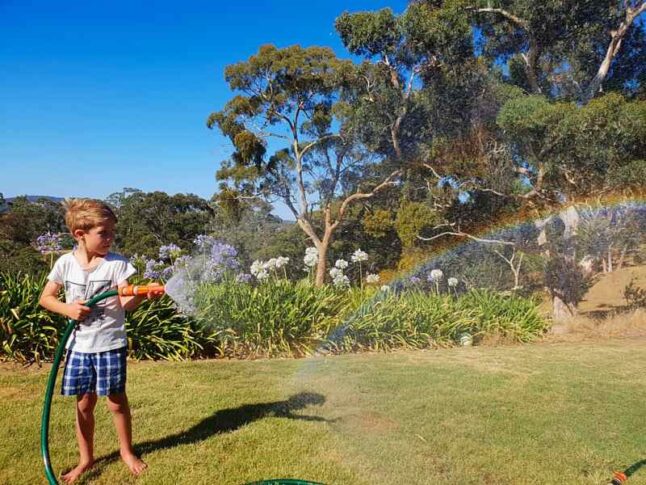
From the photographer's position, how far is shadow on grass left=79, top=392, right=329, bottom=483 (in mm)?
3396

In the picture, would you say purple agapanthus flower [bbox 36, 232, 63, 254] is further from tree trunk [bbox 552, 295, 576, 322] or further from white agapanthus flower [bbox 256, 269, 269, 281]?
tree trunk [bbox 552, 295, 576, 322]

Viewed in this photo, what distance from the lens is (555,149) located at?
6297 mm

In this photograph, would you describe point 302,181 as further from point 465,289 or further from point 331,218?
point 465,289

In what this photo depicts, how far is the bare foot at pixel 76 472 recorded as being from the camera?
2996 millimetres

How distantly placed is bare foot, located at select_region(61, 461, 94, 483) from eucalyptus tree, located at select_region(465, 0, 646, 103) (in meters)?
6.89

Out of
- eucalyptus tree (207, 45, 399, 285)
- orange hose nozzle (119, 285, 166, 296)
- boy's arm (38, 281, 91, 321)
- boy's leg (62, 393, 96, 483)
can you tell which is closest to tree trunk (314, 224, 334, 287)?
eucalyptus tree (207, 45, 399, 285)

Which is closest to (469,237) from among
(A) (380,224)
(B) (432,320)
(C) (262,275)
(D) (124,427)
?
(B) (432,320)

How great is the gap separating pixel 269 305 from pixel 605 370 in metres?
4.52

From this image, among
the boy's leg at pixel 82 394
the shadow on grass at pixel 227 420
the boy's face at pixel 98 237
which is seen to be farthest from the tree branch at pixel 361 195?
A: the boy's leg at pixel 82 394

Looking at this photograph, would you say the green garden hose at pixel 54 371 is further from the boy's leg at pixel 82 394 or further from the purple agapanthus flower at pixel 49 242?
the purple agapanthus flower at pixel 49 242

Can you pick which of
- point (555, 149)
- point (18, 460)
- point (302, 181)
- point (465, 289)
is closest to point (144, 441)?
point (18, 460)

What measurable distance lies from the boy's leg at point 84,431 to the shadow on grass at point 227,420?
0.22ft

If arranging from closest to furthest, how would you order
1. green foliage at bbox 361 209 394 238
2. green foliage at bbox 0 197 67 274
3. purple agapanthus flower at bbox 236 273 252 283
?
purple agapanthus flower at bbox 236 273 252 283
green foliage at bbox 361 209 394 238
green foliage at bbox 0 197 67 274

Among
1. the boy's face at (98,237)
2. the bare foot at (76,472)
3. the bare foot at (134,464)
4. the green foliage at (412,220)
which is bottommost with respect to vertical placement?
the bare foot at (76,472)
